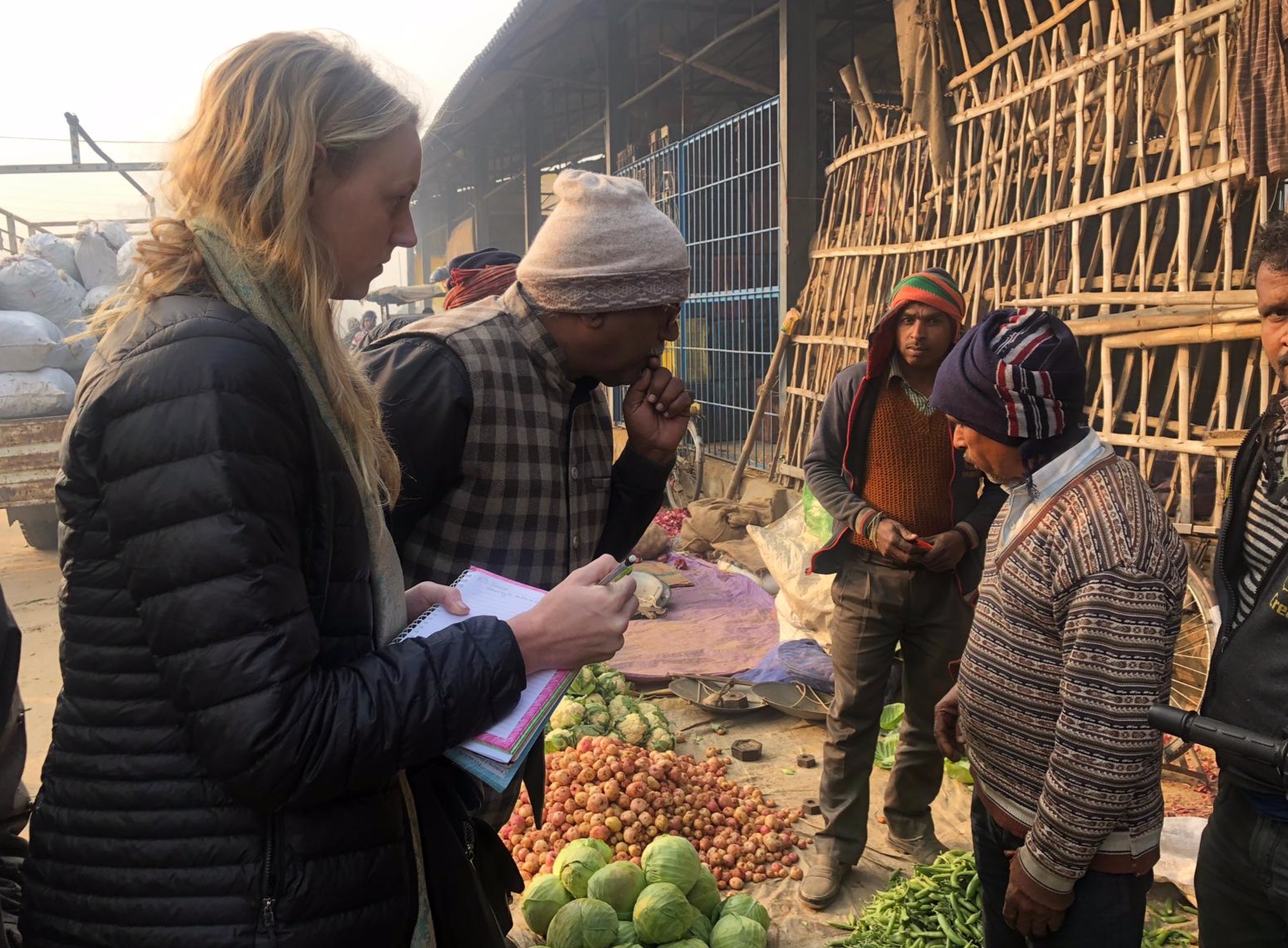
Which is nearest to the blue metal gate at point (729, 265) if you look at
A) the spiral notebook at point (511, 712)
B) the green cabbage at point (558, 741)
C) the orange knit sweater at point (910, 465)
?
the green cabbage at point (558, 741)

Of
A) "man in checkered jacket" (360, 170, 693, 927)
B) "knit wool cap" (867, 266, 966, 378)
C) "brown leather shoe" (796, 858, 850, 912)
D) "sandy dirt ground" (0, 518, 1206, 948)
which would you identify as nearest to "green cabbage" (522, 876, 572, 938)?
"sandy dirt ground" (0, 518, 1206, 948)

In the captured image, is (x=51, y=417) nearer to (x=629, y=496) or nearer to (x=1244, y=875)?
(x=629, y=496)

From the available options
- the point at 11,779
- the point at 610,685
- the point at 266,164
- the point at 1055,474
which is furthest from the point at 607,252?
the point at 610,685

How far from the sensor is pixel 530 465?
2033 millimetres

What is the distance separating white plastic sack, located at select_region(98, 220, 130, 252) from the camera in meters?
10.6

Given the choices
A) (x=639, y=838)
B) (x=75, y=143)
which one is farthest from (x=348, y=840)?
(x=75, y=143)

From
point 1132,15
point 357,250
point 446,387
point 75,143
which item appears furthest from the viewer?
point 75,143

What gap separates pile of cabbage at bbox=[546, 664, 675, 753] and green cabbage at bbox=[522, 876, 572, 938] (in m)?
1.27

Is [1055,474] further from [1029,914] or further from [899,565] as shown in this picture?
[899,565]

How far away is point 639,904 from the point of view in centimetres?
302

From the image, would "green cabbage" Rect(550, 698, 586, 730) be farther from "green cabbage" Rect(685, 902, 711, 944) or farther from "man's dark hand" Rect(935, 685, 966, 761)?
"man's dark hand" Rect(935, 685, 966, 761)

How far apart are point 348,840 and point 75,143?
14.9 metres

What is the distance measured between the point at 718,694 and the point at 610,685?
24.9 inches

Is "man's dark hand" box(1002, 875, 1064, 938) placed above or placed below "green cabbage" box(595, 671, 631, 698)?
above
